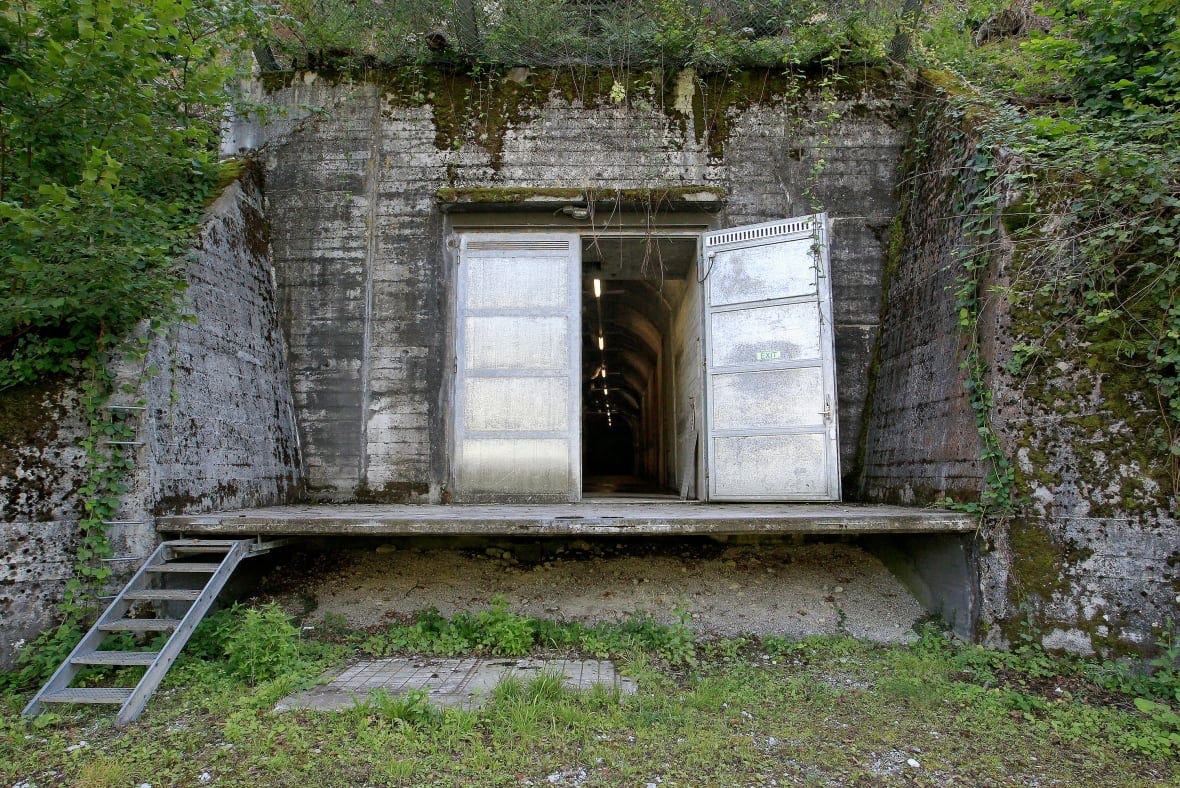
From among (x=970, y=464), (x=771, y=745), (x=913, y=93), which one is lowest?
(x=771, y=745)

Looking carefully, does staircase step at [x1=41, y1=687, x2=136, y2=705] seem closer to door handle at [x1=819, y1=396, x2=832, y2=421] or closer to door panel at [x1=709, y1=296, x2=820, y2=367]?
door panel at [x1=709, y1=296, x2=820, y2=367]

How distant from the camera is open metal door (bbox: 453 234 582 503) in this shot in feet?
20.2

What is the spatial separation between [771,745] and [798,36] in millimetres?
6524

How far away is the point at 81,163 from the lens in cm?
438

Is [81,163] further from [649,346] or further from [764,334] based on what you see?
[649,346]

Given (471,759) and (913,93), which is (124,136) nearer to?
(471,759)

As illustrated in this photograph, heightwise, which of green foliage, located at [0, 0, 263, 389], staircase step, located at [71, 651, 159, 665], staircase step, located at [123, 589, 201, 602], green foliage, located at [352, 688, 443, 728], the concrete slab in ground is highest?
green foliage, located at [0, 0, 263, 389]

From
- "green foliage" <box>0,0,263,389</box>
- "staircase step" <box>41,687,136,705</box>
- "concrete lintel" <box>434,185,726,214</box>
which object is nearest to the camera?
"staircase step" <box>41,687,136,705</box>

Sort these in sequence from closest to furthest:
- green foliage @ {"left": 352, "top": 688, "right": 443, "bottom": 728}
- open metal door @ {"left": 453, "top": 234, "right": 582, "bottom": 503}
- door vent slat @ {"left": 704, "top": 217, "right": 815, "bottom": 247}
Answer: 1. green foliage @ {"left": 352, "top": 688, "right": 443, "bottom": 728}
2. door vent slat @ {"left": 704, "top": 217, "right": 815, "bottom": 247}
3. open metal door @ {"left": 453, "top": 234, "right": 582, "bottom": 503}

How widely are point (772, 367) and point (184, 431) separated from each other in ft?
16.6

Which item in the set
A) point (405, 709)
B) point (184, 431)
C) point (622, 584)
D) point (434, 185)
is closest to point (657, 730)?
point (405, 709)

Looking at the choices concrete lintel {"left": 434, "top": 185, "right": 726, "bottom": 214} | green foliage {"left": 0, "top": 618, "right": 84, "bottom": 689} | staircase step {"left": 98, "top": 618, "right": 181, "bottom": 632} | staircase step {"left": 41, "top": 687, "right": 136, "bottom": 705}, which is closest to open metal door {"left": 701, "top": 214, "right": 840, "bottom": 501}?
concrete lintel {"left": 434, "top": 185, "right": 726, "bottom": 214}

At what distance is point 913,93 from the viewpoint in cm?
634

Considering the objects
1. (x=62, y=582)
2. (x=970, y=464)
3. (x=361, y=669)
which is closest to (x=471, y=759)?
(x=361, y=669)
